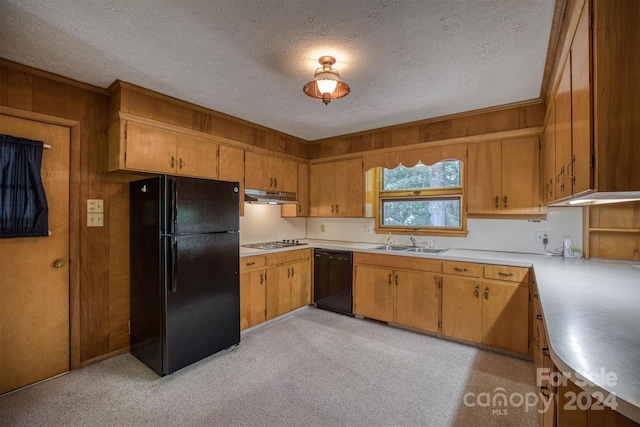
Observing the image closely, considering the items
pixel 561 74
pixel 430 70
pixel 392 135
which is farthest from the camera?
pixel 392 135

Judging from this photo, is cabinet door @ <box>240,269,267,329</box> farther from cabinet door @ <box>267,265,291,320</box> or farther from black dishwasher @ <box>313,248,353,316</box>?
black dishwasher @ <box>313,248,353,316</box>

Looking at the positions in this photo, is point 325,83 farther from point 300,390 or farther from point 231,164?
point 300,390

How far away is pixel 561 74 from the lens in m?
1.84

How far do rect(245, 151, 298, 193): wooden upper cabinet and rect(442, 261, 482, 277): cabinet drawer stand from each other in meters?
2.30

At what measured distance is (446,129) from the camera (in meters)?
3.45

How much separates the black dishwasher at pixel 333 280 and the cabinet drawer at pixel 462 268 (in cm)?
116

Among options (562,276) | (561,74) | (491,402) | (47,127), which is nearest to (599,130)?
(561,74)

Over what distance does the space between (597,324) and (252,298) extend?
9.63ft

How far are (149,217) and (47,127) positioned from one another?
1075 millimetres

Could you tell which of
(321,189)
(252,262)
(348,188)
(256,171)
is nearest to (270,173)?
(256,171)

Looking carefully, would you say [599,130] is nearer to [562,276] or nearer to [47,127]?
[562,276]

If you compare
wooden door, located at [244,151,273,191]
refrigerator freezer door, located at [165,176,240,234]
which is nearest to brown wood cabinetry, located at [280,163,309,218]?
wooden door, located at [244,151,273,191]

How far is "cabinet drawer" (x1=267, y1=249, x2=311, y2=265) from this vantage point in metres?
3.60

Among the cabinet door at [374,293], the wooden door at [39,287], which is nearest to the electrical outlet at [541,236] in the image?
the cabinet door at [374,293]
